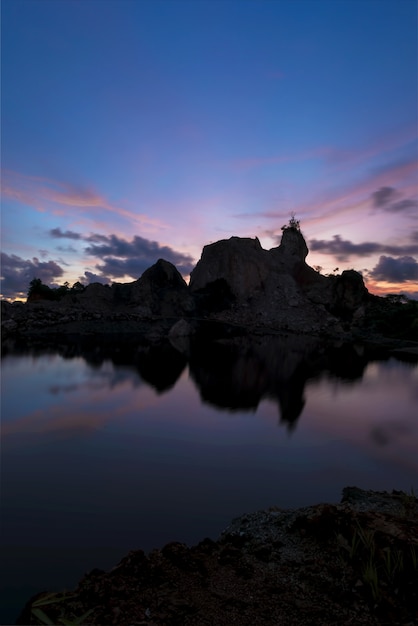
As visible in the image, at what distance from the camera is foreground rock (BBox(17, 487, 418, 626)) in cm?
443

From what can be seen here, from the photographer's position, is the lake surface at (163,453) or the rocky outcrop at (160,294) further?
the rocky outcrop at (160,294)

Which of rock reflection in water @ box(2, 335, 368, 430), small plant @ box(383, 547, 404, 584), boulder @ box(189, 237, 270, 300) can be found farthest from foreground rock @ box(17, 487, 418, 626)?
boulder @ box(189, 237, 270, 300)

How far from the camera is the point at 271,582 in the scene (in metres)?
5.16

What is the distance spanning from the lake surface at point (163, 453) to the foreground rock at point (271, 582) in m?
1.11

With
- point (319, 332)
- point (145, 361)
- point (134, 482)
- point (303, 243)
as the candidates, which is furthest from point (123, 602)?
point (303, 243)

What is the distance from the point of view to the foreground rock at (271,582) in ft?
14.5

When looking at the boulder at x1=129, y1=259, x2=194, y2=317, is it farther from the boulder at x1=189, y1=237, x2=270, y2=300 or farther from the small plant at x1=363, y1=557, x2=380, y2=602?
the small plant at x1=363, y1=557, x2=380, y2=602

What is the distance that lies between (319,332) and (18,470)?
5691 cm

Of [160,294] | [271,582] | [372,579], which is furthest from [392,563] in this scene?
[160,294]

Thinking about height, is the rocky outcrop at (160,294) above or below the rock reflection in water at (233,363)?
above

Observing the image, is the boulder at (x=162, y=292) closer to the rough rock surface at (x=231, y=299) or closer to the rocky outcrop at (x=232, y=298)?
the rocky outcrop at (x=232, y=298)

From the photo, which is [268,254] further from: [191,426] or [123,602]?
[123,602]

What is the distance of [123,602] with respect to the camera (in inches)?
182

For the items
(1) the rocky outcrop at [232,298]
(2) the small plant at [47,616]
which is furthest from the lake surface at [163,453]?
(1) the rocky outcrop at [232,298]
